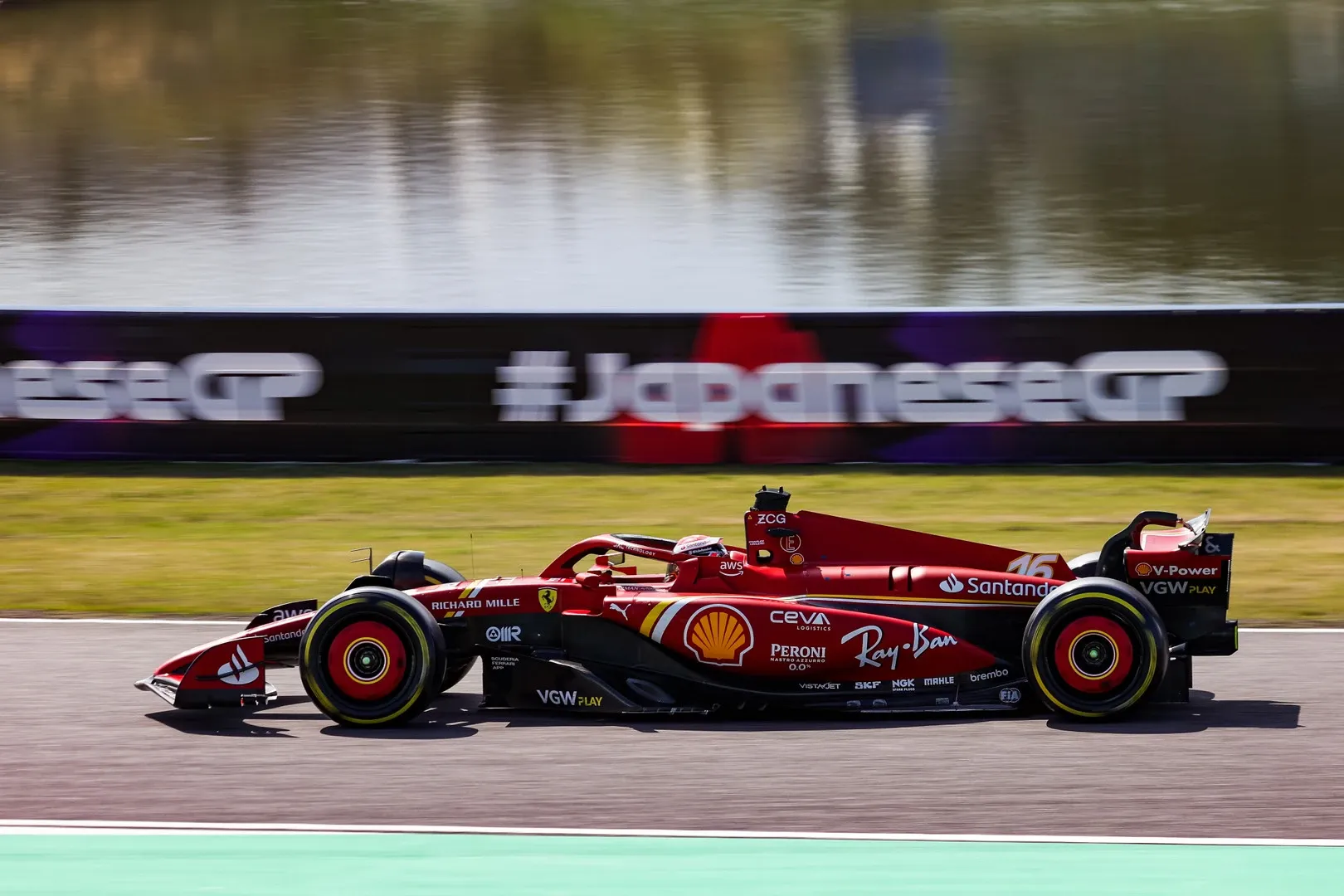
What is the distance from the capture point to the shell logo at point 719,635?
22.9 ft

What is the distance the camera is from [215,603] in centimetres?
968

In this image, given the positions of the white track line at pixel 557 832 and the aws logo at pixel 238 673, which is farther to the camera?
the aws logo at pixel 238 673

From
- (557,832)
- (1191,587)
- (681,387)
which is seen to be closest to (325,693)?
(557,832)

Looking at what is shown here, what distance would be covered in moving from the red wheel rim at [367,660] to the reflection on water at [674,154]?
393 inches

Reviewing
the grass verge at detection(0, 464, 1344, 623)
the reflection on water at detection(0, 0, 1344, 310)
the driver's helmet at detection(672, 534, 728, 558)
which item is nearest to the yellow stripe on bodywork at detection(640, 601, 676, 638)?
the driver's helmet at detection(672, 534, 728, 558)

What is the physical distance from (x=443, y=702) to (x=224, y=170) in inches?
1114

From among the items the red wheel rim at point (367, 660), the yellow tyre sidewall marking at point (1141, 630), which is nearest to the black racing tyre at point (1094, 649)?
the yellow tyre sidewall marking at point (1141, 630)

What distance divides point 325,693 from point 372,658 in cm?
24

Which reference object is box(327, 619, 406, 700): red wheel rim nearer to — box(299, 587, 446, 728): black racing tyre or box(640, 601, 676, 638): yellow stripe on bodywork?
box(299, 587, 446, 728): black racing tyre

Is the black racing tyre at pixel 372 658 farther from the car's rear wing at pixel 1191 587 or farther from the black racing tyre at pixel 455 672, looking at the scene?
the car's rear wing at pixel 1191 587

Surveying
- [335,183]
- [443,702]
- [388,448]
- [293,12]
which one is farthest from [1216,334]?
[293,12]

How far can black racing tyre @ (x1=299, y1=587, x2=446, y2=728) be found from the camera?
7.00m

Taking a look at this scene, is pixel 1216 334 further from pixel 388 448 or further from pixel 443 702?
pixel 443 702

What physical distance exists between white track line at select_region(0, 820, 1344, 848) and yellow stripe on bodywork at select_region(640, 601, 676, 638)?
1311mm
